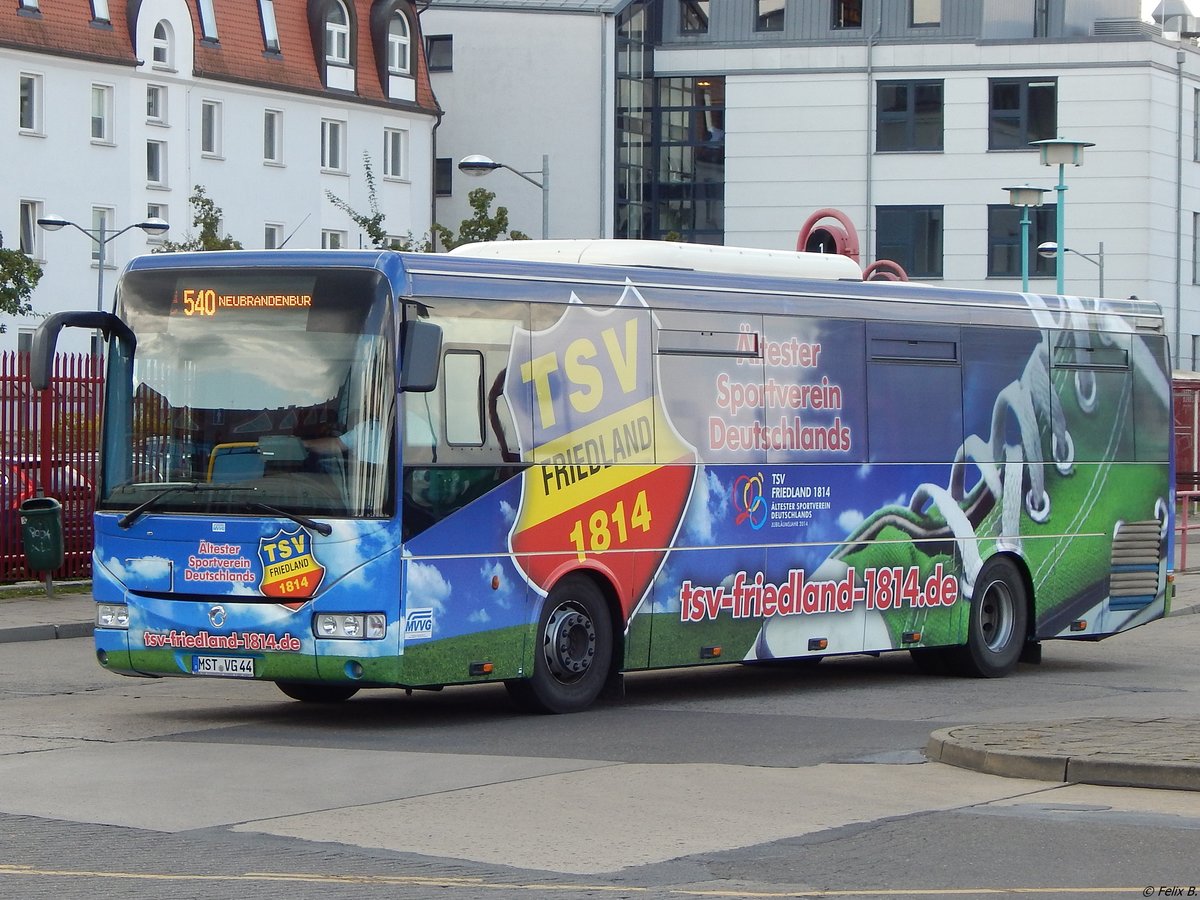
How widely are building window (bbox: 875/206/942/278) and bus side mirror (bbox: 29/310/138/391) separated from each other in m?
59.4

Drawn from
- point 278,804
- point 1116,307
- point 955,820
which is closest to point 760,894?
point 955,820

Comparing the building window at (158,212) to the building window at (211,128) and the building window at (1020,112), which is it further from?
the building window at (1020,112)

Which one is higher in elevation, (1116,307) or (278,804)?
(1116,307)

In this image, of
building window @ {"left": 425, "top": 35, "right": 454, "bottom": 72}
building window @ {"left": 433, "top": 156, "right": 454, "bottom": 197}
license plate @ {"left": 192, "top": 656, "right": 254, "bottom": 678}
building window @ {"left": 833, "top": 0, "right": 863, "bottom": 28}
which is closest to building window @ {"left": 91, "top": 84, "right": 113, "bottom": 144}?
building window @ {"left": 425, "top": 35, "right": 454, "bottom": 72}

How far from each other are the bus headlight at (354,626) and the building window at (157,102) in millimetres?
55678

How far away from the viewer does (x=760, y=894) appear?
8.39m

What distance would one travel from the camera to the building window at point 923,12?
7175 centimetres

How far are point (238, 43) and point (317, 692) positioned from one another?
56.3m

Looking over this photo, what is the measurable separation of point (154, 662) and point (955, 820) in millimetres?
5717

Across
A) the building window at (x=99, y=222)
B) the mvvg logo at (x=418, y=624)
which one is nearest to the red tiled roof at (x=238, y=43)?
the building window at (x=99, y=222)

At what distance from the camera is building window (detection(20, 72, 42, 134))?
208ft

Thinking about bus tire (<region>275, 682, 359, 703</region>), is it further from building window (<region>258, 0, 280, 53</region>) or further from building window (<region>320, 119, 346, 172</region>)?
building window (<region>320, 119, 346, 172</region>)

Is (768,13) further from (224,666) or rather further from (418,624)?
(224,666)

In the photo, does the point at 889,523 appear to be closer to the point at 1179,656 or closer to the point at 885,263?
the point at 1179,656
